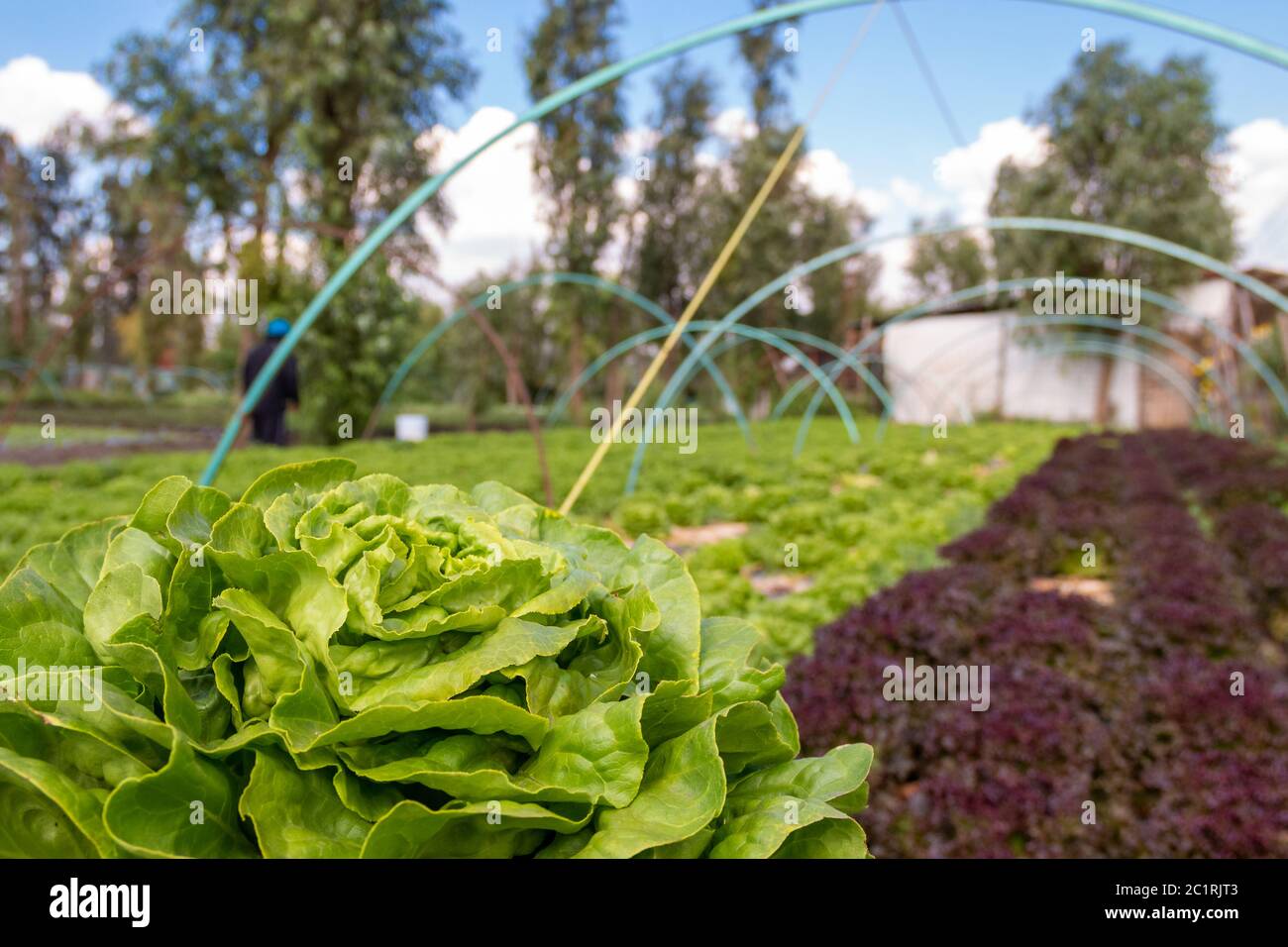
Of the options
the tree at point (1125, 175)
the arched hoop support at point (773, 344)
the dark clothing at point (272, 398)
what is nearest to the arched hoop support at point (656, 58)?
the arched hoop support at point (773, 344)

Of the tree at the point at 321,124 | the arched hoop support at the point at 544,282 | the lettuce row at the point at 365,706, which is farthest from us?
the tree at the point at 321,124

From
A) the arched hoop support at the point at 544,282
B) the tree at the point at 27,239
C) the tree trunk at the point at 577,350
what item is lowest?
the arched hoop support at the point at 544,282

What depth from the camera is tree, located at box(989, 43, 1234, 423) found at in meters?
27.5

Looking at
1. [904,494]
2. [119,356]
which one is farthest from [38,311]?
[904,494]

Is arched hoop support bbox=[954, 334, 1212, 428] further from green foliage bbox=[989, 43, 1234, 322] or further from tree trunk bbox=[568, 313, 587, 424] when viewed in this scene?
tree trunk bbox=[568, 313, 587, 424]

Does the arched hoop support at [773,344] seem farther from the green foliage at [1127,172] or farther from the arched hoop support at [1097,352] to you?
the green foliage at [1127,172]

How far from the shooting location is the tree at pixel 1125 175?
27.5 meters

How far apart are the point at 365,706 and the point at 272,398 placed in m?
12.8

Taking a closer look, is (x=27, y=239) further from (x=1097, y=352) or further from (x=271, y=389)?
(x=1097, y=352)

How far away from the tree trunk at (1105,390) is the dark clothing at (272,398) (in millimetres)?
26487

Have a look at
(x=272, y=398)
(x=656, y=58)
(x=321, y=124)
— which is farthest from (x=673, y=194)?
(x=656, y=58)

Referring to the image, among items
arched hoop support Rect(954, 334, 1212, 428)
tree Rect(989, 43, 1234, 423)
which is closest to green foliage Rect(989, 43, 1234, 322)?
tree Rect(989, 43, 1234, 423)

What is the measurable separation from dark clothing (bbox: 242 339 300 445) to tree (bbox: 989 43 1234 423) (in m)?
24.2

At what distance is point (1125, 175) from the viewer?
28.1m
